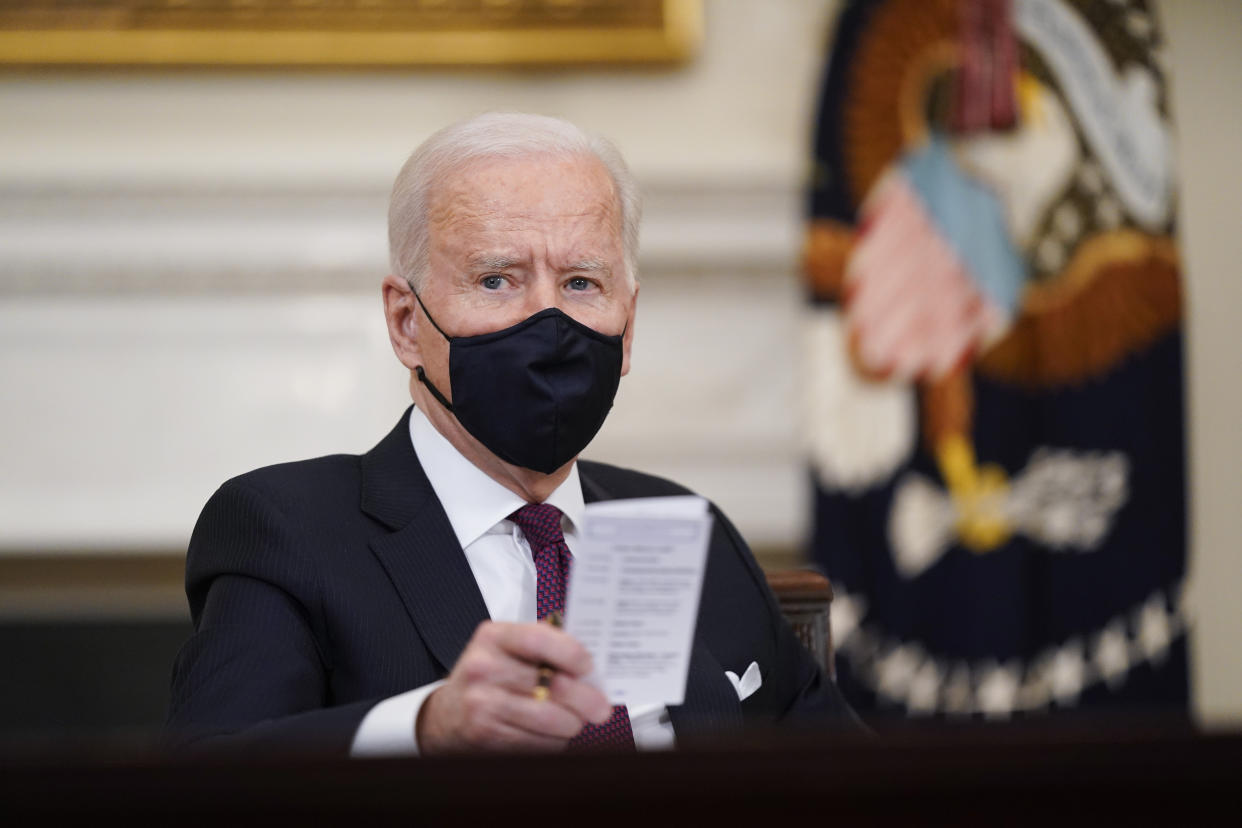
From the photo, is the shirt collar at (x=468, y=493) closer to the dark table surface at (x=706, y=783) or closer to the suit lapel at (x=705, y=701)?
the suit lapel at (x=705, y=701)

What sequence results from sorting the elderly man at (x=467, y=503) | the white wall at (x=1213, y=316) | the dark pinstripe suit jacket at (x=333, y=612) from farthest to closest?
the white wall at (x=1213, y=316) < the elderly man at (x=467, y=503) < the dark pinstripe suit jacket at (x=333, y=612)

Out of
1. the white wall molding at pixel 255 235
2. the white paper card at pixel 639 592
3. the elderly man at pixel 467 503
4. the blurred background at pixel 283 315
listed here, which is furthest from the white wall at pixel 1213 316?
the white paper card at pixel 639 592

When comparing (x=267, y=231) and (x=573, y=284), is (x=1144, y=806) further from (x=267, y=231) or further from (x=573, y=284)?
(x=267, y=231)

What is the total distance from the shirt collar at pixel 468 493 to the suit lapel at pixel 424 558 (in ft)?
0.08

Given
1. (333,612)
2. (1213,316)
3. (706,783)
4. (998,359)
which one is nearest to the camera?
(706,783)

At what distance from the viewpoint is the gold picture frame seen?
4.08 m

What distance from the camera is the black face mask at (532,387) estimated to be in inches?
72.6

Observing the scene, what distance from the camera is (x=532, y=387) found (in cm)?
183

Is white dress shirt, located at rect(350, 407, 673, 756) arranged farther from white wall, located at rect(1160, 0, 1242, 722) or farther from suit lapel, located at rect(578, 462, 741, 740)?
white wall, located at rect(1160, 0, 1242, 722)

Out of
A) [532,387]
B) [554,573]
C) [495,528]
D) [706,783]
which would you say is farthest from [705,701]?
[706,783]

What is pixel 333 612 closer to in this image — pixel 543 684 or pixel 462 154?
pixel 543 684

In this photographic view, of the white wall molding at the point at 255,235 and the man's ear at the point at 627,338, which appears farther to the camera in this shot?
the white wall molding at the point at 255,235

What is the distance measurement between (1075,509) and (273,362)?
2563mm

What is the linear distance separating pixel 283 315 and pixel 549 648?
3106 mm
